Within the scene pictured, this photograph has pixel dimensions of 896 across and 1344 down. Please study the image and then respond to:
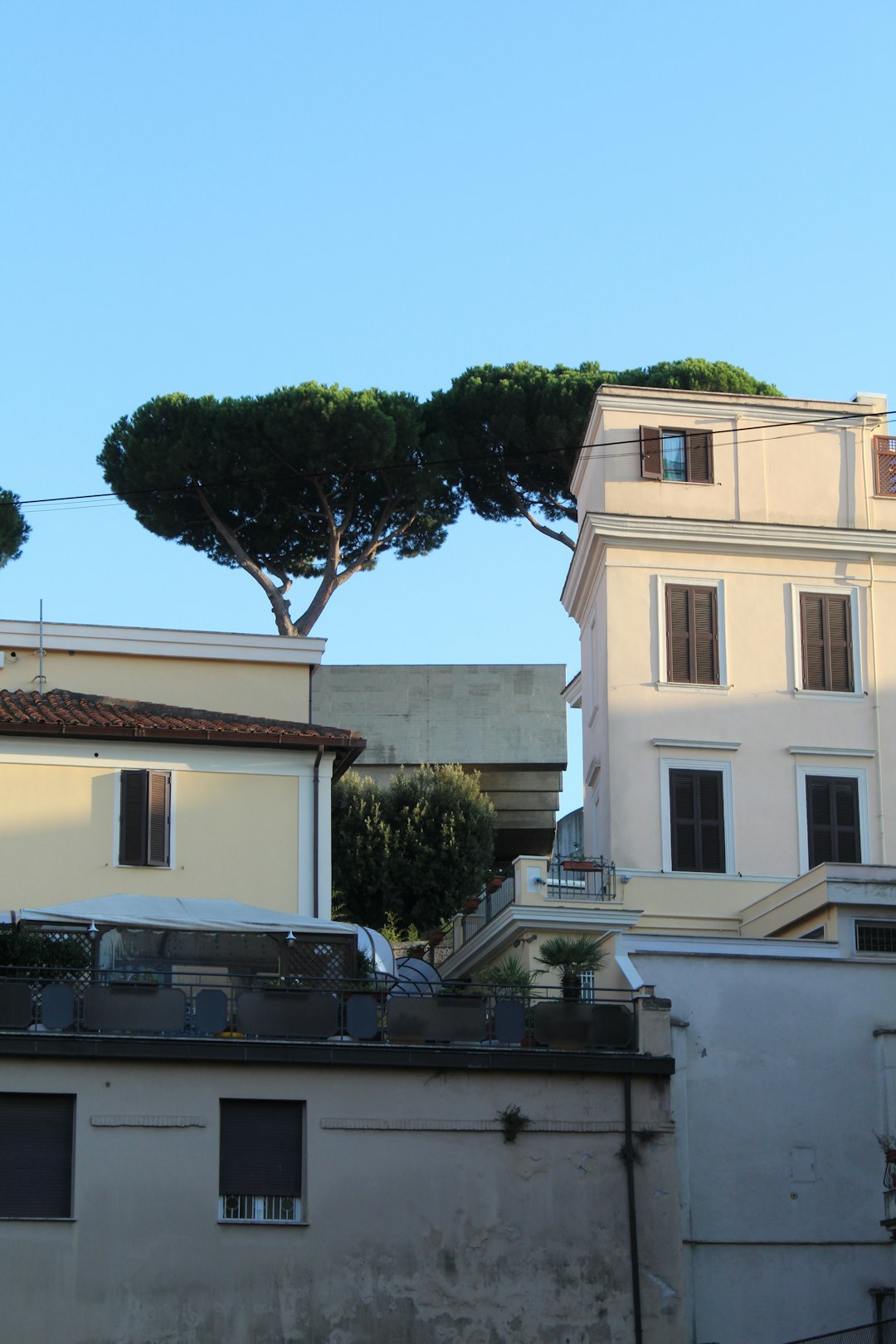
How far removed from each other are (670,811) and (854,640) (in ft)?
14.8

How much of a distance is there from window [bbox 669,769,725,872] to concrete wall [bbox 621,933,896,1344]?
7996 mm

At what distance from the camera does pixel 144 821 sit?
25.8m

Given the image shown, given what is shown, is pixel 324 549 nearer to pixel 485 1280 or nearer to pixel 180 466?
pixel 180 466

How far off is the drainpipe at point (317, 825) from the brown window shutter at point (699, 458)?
951 centimetres

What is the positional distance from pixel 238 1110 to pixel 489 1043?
269 cm

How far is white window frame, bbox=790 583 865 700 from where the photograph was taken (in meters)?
31.6

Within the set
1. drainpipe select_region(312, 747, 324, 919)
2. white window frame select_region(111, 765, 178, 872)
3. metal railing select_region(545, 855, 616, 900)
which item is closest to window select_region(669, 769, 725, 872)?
metal railing select_region(545, 855, 616, 900)

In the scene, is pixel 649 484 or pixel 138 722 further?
pixel 649 484

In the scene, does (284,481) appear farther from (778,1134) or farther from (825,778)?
(778,1134)

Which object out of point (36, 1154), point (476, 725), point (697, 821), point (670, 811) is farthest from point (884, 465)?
point (36, 1154)

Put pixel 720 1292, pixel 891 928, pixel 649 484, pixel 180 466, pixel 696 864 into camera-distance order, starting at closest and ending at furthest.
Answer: pixel 720 1292 < pixel 891 928 < pixel 696 864 < pixel 649 484 < pixel 180 466

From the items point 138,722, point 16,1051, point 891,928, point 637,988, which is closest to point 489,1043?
point 637,988

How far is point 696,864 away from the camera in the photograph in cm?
3027

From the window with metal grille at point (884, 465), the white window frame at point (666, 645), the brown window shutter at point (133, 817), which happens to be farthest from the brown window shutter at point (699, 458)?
the brown window shutter at point (133, 817)
